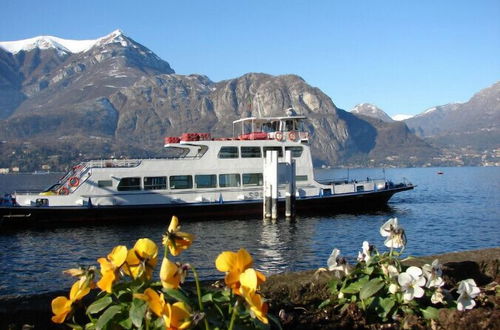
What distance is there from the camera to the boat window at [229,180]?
3169 cm

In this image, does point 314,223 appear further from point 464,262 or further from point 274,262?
point 464,262

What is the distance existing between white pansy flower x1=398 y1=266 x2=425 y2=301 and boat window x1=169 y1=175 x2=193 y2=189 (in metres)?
27.5

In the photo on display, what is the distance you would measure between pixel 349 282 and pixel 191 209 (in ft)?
87.4

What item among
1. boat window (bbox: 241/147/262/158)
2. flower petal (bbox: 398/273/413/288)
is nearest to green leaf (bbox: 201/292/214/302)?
flower petal (bbox: 398/273/413/288)

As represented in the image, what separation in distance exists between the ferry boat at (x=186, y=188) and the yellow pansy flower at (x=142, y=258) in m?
27.5

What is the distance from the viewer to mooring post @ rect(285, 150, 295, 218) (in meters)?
30.8

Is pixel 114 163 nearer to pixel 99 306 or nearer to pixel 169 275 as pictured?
pixel 99 306

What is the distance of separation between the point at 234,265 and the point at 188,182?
2886 cm

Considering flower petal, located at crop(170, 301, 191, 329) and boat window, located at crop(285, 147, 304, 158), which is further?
boat window, located at crop(285, 147, 304, 158)

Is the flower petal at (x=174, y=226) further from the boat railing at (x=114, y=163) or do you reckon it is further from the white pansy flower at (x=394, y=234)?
the boat railing at (x=114, y=163)

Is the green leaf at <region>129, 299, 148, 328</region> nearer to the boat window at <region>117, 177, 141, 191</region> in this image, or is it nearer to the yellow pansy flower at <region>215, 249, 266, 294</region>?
the yellow pansy flower at <region>215, 249, 266, 294</region>

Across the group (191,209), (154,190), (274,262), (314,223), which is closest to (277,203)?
(314,223)

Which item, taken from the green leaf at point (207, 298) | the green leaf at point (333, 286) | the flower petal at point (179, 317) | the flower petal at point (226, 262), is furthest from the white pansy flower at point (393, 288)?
the flower petal at point (179, 317)

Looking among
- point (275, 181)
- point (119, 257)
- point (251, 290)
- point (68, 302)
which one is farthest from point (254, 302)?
point (275, 181)
